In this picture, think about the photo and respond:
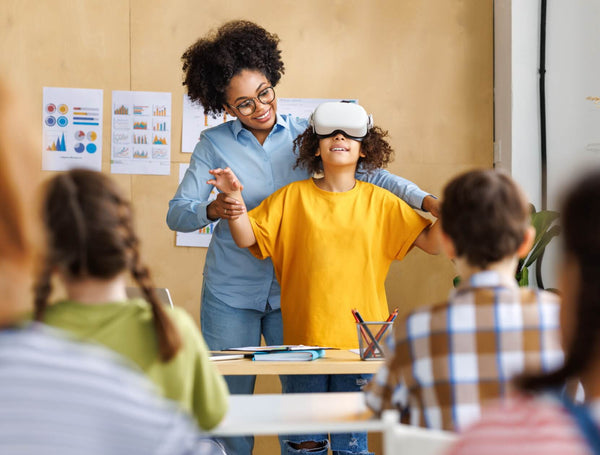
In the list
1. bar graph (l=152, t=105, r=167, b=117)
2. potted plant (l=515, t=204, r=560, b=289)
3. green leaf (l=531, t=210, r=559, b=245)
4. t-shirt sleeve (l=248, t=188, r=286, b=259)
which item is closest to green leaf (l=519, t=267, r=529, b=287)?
potted plant (l=515, t=204, r=560, b=289)

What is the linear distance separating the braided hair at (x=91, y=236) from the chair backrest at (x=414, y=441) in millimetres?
361

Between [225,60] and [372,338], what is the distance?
4.16ft

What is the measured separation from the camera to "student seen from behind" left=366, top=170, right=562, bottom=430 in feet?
3.94

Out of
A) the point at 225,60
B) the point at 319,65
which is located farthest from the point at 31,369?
the point at 319,65

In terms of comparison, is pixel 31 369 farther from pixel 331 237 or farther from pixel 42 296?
pixel 331 237

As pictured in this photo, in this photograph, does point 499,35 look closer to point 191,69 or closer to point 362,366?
point 191,69

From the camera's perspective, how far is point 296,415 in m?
1.33

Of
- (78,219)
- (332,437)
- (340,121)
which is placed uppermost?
(340,121)

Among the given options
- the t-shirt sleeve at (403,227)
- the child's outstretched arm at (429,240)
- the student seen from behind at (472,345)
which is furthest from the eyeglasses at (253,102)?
the student seen from behind at (472,345)

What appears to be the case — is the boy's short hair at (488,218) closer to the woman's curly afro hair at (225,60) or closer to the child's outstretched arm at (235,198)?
the child's outstretched arm at (235,198)

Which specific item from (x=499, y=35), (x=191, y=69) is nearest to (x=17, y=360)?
(x=191, y=69)

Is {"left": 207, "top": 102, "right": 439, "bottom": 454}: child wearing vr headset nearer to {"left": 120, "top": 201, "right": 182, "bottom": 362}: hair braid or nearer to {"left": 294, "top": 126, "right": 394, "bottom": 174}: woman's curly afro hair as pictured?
{"left": 294, "top": 126, "right": 394, "bottom": 174}: woman's curly afro hair

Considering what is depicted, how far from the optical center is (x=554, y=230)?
9.30ft

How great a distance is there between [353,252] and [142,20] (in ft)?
5.69
